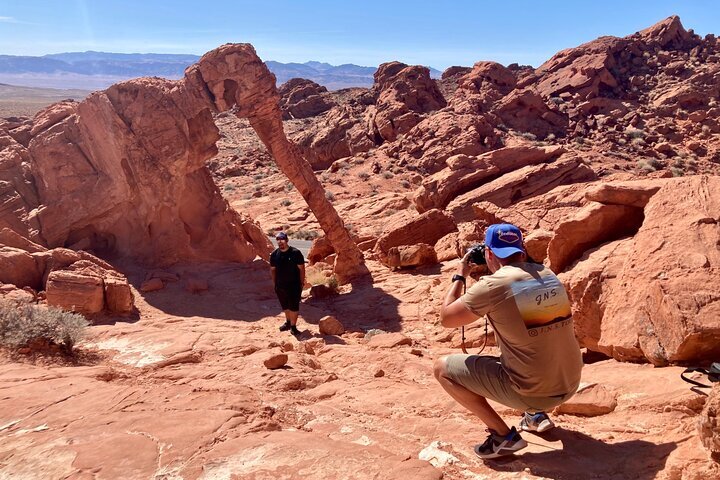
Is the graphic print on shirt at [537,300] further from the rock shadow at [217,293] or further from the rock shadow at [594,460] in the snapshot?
the rock shadow at [217,293]

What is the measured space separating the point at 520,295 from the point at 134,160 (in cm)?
1050

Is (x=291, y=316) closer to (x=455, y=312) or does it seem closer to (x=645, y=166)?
(x=455, y=312)

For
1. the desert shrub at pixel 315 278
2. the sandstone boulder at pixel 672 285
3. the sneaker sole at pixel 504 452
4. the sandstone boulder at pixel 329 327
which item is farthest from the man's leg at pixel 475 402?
the desert shrub at pixel 315 278

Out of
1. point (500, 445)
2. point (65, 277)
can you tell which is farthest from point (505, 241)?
point (65, 277)

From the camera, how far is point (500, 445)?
3.44 metres

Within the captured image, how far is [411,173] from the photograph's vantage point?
28.7 metres

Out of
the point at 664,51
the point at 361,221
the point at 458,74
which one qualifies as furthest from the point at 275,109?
the point at 458,74

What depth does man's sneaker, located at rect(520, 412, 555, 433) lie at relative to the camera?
3.76m

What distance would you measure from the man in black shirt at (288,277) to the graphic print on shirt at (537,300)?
5.98 m

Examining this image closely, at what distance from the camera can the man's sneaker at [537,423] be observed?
3.76m

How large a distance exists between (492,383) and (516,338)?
15.6 inches

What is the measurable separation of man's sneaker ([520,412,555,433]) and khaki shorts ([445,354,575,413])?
0.19 metres

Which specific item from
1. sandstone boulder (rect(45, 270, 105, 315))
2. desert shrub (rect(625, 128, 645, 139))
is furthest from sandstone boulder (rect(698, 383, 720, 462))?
desert shrub (rect(625, 128, 645, 139))

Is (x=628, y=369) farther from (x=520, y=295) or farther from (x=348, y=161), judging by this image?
→ (x=348, y=161)
